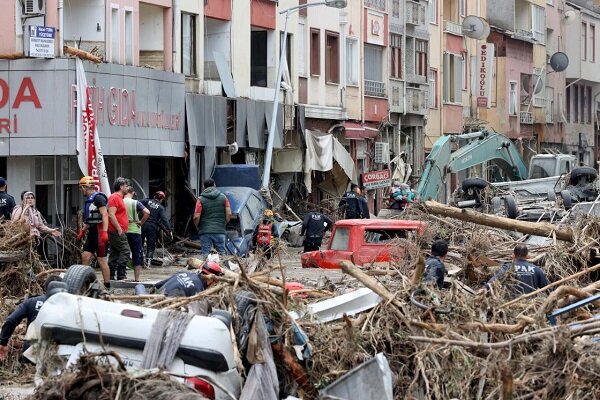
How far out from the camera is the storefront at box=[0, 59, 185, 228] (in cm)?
2833

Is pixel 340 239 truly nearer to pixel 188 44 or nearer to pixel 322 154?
pixel 188 44

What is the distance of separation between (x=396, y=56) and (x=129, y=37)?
19354mm

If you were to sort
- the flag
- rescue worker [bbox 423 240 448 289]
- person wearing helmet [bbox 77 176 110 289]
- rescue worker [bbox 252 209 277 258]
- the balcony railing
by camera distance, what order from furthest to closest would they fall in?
the balcony railing → rescue worker [bbox 252 209 277 258] → the flag → person wearing helmet [bbox 77 176 110 289] → rescue worker [bbox 423 240 448 289]

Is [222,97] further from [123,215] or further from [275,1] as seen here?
[123,215]

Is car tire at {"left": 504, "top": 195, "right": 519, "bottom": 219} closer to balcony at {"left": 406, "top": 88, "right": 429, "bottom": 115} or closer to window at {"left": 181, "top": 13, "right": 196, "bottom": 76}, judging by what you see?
window at {"left": 181, "top": 13, "right": 196, "bottom": 76}

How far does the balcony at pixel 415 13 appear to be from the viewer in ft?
169

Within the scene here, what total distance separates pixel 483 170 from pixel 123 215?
25713mm

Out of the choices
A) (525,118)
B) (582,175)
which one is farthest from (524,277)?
(525,118)

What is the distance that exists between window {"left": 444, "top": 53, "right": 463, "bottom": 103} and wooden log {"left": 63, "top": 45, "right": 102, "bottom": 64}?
28400 mm

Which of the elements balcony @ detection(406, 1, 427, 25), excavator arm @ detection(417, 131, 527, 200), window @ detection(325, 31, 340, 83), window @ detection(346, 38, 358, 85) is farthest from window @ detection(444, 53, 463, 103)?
excavator arm @ detection(417, 131, 527, 200)

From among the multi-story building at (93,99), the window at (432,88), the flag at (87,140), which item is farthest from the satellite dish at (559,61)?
the flag at (87,140)

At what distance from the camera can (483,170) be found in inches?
1848

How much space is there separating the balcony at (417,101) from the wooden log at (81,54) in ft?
75.6

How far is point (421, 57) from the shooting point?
175 feet
